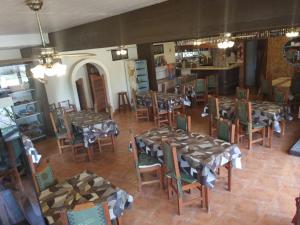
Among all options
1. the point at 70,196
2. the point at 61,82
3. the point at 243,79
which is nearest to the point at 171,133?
the point at 70,196

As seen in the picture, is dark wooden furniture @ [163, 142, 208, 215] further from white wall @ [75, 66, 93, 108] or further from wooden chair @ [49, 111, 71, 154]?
white wall @ [75, 66, 93, 108]

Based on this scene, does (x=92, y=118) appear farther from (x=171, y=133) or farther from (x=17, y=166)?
(x=17, y=166)

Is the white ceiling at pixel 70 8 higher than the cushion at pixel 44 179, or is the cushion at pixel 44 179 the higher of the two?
the white ceiling at pixel 70 8

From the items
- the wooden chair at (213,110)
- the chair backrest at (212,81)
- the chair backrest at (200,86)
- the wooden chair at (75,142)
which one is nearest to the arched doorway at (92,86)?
the chair backrest at (200,86)

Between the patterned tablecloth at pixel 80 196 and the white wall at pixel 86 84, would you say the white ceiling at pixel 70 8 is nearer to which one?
the patterned tablecloth at pixel 80 196

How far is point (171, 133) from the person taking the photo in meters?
3.94

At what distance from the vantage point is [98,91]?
880 cm

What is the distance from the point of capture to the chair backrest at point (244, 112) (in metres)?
4.58

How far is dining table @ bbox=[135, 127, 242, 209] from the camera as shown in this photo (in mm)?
3010

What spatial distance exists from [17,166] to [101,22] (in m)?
2.99

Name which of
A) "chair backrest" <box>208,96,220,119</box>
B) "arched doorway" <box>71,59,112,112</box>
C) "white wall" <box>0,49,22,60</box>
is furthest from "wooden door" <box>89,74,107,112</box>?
Result: "chair backrest" <box>208,96,220,119</box>

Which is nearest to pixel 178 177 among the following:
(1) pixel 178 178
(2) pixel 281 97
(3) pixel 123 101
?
(1) pixel 178 178

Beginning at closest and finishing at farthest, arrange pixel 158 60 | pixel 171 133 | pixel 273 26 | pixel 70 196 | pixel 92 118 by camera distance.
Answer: pixel 273 26
pixel 70 196
pixel 171 133
pixel 92 118
pixel 158 60

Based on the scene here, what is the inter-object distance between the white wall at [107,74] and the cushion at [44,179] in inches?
171
